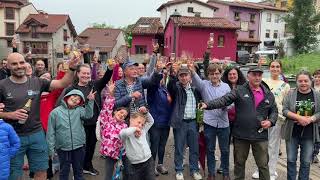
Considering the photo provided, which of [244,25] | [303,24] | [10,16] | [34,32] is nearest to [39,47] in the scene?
[34,32]

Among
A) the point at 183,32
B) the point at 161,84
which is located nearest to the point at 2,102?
the point at 161,84

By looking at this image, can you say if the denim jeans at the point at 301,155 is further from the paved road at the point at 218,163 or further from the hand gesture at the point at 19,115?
the hand gesture at the point at 19,115

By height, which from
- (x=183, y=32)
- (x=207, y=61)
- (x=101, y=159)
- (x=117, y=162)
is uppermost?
(x=183, y=32)

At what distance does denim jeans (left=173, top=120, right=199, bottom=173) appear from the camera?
17.7ft

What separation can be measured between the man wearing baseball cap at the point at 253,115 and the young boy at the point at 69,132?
1.78m

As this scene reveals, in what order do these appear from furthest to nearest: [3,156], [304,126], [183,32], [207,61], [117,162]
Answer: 1. [183,32]
2. [207,61]
3. [304,126]
4. [117,162]
5. [3,156]

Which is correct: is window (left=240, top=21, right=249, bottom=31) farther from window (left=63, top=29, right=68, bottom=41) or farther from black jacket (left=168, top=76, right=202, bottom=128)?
black jacket (left=168, top=76, right=202, bottom=128)

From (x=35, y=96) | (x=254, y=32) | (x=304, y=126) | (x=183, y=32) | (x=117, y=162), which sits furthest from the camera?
(x=254, y=32)

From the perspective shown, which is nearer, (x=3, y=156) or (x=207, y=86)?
(x=3, y=156)

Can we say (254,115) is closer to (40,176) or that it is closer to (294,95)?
(294,95)

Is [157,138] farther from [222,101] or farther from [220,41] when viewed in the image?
[220,41]

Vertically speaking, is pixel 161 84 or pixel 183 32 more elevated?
pixel 183 32

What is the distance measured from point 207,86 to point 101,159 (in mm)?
2607

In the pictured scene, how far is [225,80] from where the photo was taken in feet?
18.8
